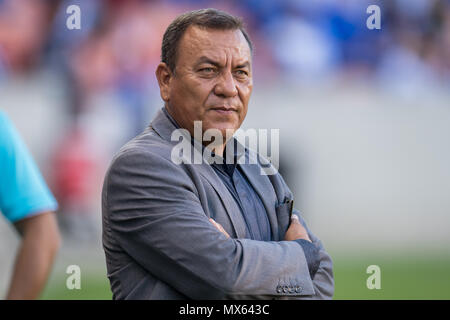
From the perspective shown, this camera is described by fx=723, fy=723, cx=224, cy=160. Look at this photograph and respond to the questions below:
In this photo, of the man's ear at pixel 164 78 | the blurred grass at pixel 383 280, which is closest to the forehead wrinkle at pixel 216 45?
the man's ear at pixel 164 78

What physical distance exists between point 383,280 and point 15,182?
486cm

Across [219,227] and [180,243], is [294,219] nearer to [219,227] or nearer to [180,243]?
[219,227]

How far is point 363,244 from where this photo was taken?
25.2 feet

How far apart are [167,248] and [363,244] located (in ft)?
19.9

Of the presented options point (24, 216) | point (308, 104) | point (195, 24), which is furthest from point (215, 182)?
point (308, 104)

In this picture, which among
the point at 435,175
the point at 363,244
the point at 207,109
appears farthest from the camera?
the point at 435,175

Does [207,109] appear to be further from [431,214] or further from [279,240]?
[431,214]

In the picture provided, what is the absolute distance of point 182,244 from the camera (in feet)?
6.19

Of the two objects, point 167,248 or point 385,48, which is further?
point 385,48

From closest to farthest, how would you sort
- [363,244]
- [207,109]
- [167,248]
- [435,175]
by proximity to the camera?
[167,248] < [207,109] < [363,244] < [435,175]

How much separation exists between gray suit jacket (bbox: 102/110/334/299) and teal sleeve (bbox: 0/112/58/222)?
1.05ft

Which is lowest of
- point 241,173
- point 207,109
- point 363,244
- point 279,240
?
point 363,244
